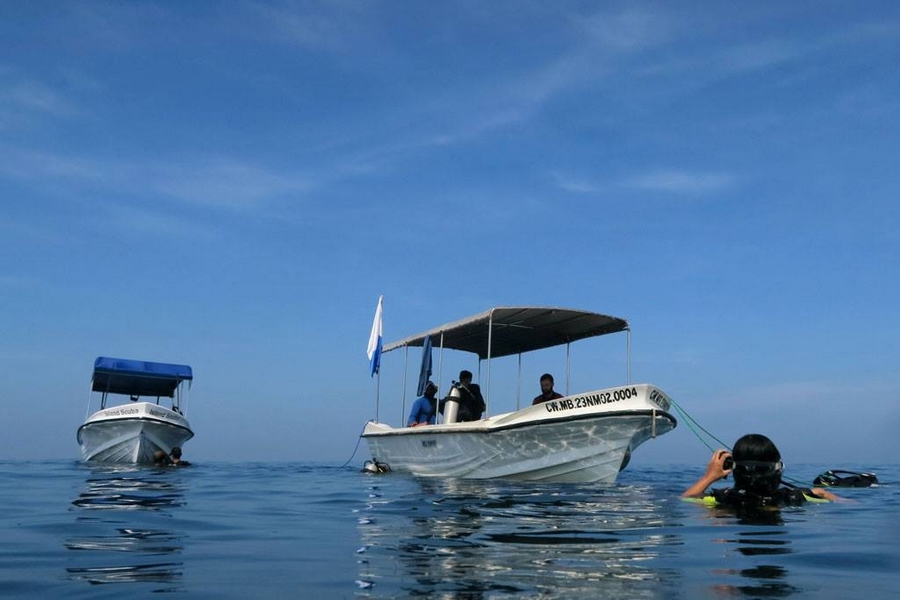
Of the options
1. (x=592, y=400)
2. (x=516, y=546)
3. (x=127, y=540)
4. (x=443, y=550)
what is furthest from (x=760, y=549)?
(x=592, y=400)

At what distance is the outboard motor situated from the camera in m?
13.9

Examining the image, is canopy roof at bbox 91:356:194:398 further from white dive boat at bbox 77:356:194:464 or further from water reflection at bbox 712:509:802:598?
water reflection at bbox 712:509:802:598

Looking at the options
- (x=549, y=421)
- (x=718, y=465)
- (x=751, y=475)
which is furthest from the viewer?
(x=549, y=421)

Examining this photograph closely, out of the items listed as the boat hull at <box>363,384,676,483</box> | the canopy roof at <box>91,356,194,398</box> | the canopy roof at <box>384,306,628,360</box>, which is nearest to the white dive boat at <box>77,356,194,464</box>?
the canopy roof at <box>91,356,194,398</box>

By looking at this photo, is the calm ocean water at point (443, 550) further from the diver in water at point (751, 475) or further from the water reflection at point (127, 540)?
the diver in water at point (751, 475)

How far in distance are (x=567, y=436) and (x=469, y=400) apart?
3.14m

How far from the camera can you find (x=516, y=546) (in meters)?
4.48

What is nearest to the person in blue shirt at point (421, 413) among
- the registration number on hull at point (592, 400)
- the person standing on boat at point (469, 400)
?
the person standing on boat at point (469, 400)

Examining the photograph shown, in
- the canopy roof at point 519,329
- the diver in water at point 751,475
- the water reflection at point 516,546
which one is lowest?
the water reflection at point 516,546

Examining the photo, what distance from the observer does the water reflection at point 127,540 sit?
3.59 metres

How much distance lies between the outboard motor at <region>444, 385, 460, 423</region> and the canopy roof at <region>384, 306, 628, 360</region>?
1205 mm

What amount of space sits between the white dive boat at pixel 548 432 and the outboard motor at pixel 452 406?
0.09 feet

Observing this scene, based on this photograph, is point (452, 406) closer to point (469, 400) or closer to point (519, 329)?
point (469, 400)

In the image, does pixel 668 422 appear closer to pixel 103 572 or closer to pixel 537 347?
pixel 537 347
